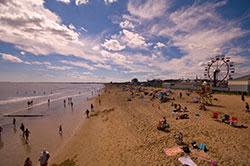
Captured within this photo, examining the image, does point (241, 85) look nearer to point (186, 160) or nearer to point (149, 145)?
point (149, 145)

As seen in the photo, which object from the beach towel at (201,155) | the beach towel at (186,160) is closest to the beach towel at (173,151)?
the beach towel at (201,155)

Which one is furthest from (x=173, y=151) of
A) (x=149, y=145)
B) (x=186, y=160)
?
(x=149, y=145)

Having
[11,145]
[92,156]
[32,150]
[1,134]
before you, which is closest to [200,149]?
[92,156]

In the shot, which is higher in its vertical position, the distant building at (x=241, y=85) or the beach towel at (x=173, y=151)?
the distant building at (x=241, y=85)

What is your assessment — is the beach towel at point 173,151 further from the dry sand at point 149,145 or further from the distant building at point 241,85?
the distant building at point 241,85

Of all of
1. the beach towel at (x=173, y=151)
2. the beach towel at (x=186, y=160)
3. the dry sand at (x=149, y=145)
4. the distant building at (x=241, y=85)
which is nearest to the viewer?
the beach towel at (x=186, y=160)

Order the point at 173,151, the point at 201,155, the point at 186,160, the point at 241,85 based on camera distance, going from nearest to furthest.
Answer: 1. the point at 186,160
2. the point at 201,155
3. the point at 173,151
4. the point at 241,85

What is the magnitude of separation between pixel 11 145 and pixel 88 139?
7400 millimetres

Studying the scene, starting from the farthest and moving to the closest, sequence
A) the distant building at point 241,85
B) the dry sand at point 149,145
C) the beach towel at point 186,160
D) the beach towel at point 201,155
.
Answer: the distant building at point 241,85 < the dry sand at point 149,145 < the beach towel at point 201,155 < the beach towel at point 186,160

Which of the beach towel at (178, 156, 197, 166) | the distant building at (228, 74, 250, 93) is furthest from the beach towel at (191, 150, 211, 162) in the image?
the distant building at (228, 74, 250, 93)

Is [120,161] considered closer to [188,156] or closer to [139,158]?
[139,158]

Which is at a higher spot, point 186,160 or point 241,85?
point 241,85

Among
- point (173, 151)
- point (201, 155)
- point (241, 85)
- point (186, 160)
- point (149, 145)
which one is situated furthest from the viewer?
point (241, 85)

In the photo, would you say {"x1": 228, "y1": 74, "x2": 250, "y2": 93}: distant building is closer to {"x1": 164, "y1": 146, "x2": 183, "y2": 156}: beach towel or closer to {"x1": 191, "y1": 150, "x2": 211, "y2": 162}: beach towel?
{"x1": 191, "y1": 150, "x2": 211, "y2": 162}: beach towel
